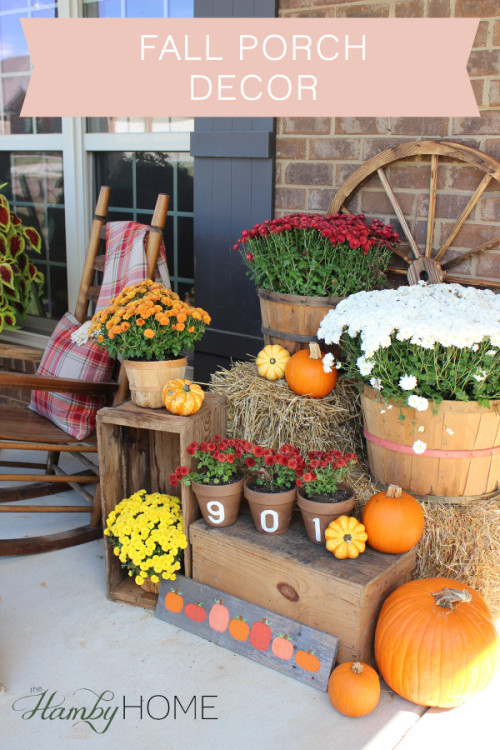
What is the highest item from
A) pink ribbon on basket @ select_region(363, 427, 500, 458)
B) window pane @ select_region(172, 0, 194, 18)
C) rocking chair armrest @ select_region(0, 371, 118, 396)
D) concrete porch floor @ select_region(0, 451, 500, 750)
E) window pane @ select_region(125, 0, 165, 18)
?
window pane @ select_region(125, 0, 165, 18)

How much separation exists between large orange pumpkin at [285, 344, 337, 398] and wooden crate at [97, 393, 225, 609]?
0.24 metres

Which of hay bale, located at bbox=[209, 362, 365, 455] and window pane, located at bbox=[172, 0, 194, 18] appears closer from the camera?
hay bale, located at bbox=[209, 362, 365, 455]

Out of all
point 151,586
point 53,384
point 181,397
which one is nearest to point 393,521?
point 181,397

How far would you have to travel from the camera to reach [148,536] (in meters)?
2.14

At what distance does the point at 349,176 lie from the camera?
259cm

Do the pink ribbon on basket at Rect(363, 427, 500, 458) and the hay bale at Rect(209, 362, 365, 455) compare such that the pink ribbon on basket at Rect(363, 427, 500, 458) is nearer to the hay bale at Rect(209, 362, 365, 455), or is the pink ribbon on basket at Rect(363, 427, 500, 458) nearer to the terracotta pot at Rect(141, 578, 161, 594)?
the hay bale at Rect(209, 362, 365, 455)

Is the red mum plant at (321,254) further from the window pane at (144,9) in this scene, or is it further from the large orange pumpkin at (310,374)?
the window pane at (144,9)

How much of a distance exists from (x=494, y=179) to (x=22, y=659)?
77.7 inches

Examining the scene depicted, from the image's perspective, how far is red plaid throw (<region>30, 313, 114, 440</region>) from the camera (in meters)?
2.60

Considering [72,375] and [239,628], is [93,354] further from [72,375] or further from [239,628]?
[239,628]

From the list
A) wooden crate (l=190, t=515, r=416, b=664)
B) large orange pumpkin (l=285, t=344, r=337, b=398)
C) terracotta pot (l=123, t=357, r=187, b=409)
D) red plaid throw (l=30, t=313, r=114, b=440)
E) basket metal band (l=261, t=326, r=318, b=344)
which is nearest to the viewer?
wooden crate (l=190, t=515, r=416, b=664)

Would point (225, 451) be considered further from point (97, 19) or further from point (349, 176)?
point (97, 19)

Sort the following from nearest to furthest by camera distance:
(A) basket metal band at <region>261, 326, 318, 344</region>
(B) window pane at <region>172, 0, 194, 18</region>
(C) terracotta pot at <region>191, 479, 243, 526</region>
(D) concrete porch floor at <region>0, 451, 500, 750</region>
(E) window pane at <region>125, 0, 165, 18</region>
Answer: (D) concrete porch floor at <region>0, 451, 500, 750</region> < (C) terracotta pot at <region>191, 479, 243, 526</region> < (A) basket metal band at <region>261, 326, 318, 344</region> < (B) window pane at <region>172, 0, 194, 18</region> < (E) window pane at <region>125, 0, 165, 18</region>

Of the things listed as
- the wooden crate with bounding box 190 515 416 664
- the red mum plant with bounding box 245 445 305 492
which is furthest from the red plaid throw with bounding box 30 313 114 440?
the red mum plant with bounding box 245 445 305 492
